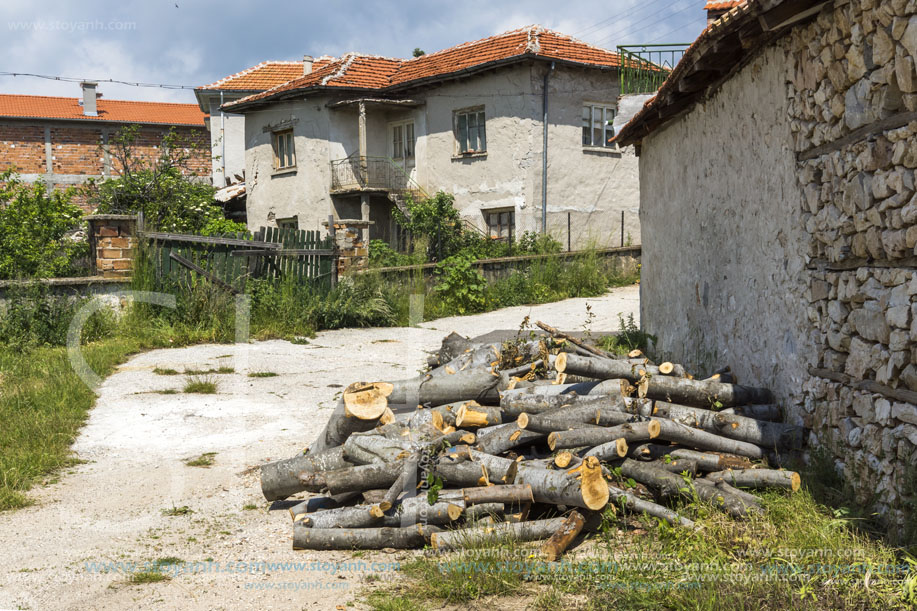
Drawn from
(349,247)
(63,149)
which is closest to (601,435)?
(349,247)

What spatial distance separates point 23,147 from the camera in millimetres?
31891

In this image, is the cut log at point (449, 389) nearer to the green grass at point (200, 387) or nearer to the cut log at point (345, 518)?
the cut log at point (345, 518)

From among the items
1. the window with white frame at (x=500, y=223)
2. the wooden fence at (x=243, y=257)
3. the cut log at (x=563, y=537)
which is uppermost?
the window with white frame at (x=500, y=223)

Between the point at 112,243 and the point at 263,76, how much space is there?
1937 centimetres

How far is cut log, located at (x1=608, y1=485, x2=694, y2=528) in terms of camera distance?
4.18 metres

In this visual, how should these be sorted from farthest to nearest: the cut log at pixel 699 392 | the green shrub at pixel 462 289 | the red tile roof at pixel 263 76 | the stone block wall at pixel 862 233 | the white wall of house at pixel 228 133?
1. the white wall of house at pixel 228 133
2. the red tile roof at pixel 263 76
3. the green shrub at pixel 462 289
4. the cut log at pixel 699 392
5. the stone block wall at pixel 862 233

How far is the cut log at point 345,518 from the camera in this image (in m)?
4.61

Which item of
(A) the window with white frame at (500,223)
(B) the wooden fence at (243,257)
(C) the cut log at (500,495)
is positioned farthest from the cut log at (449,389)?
(A) the window with white frame at (500,223)

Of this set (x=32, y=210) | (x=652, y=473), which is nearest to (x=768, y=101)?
(x=652, y=473)

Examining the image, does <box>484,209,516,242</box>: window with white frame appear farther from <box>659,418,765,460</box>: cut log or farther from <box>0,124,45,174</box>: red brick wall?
<box>0,124,45,174</box>: red brick wall

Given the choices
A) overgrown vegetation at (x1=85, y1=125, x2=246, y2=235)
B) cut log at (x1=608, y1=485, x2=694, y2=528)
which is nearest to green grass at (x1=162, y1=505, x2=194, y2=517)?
cut log at (x1=608, y1=485, x2=694, y2=528)

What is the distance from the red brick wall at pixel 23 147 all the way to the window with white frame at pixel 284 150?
14224mm

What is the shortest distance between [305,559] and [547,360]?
298cm

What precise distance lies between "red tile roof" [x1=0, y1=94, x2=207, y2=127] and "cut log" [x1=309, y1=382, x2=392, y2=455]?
31.4 metres
